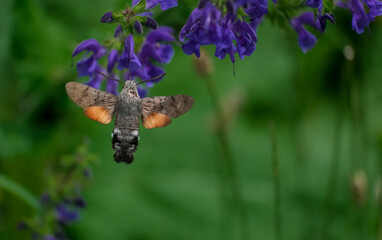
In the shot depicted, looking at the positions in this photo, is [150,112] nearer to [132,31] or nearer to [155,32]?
[132,31]

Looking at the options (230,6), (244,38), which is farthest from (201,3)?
(244,38)

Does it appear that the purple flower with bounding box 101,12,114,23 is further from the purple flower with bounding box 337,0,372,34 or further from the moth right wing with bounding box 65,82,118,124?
the purple flower with bounding box 337,0,372,34

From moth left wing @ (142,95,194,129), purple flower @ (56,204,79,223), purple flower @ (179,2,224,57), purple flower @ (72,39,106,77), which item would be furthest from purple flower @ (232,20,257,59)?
purple flower @ (56,204,79,223)

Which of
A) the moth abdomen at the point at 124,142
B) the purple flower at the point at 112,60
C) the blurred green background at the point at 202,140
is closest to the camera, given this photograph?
the moth abdomen at the point at 124,142

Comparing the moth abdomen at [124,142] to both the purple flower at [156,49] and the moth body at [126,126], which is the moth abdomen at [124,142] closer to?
the moth body at [126,126]

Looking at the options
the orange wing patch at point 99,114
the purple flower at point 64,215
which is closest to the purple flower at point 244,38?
the orange wing patch at point 99,114

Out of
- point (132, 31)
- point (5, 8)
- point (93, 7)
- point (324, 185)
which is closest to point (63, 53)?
point (5, 8)

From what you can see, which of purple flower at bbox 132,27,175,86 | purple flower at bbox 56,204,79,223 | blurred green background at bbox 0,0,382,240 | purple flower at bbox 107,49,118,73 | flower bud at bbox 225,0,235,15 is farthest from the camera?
blurred green background at bbox 0,0,382,240

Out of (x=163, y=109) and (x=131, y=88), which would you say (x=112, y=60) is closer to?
(x=131, y=88)

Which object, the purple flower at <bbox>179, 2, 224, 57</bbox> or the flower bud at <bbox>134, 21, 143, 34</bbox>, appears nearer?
the purple flower at <bbox>179, 2, 224, 57</bbox>
